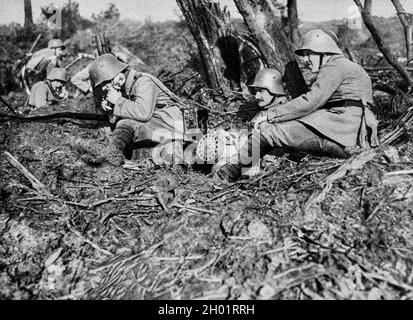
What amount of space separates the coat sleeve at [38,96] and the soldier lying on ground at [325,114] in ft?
19.4

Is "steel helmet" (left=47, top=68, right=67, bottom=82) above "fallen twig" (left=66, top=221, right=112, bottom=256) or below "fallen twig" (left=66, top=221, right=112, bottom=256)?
above

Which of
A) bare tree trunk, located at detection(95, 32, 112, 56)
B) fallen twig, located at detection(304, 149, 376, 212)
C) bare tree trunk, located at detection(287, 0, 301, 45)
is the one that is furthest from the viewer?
bare tree trunk, located at detection(287, 0, 301, 45)

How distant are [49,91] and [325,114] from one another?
21.7ft

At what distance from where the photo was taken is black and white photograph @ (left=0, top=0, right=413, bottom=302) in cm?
229

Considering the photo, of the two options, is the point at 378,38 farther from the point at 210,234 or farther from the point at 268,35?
the point at 210,234

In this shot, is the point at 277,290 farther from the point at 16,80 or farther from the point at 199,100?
the point at 16,80

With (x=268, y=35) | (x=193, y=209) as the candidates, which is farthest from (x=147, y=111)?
(x=268, y=35)

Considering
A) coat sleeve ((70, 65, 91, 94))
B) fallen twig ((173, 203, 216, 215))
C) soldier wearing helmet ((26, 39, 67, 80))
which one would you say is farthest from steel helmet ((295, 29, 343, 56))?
soldier wearing helmet ((26, 39, 67, 80))

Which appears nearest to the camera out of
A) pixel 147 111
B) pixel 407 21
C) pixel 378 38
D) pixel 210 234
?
pixel 210 234

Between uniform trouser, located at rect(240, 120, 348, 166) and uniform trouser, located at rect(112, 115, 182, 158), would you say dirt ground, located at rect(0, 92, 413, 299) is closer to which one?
uniform trouser, located at rect(240, 120, 348, 166)

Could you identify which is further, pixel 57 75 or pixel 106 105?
pixel 57 75

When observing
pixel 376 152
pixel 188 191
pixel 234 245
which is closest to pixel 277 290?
pixel 234 245

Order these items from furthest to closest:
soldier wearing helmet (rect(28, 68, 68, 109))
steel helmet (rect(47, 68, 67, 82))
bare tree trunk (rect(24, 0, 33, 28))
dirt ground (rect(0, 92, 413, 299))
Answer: bare tree trunk (rect(24, 0, 33, 28)) < steel helmet (rect(47, 68, 67, 82)) < soldier wearing helmet (rect(28, 68, 68, 109)) < dirt ground (rect(0, 92, 413, 299))

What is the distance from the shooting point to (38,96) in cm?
838
